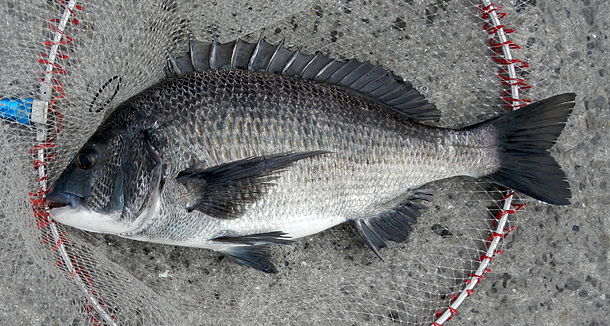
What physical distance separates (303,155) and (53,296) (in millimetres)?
1319

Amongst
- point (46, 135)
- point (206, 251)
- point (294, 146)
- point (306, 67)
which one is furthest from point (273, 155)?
point (46, 135)

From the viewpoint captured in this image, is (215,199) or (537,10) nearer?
(215,199)

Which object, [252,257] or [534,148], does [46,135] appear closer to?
[252,257]

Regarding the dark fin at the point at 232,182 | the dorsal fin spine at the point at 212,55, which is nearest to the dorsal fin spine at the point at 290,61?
the dorsal fin spine at the point at 212,55

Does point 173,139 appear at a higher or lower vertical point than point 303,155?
higher

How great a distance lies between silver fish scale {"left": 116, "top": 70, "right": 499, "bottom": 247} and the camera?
164cm

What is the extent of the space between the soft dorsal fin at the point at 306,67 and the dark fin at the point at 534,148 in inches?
12.8

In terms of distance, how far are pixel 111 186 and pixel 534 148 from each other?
1755 millimetres

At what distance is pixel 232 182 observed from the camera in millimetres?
1604

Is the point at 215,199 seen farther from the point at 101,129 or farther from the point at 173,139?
the point at 101,129

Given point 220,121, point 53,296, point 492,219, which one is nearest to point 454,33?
point 492,219

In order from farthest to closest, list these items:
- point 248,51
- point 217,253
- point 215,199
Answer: point 217,253 → point 248,51 → point 215,199

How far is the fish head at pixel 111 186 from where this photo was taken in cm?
159

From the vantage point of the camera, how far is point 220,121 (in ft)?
5.42
